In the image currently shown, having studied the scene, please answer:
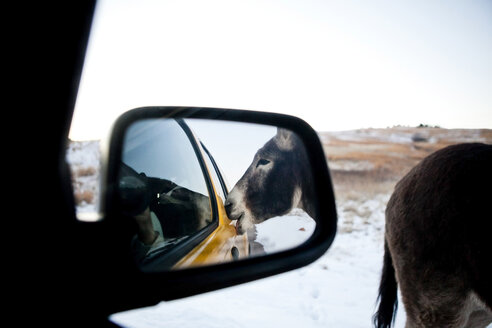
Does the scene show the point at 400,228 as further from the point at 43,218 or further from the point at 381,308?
the point at 43,218

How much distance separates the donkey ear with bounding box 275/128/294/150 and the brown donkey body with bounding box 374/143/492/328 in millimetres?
1289

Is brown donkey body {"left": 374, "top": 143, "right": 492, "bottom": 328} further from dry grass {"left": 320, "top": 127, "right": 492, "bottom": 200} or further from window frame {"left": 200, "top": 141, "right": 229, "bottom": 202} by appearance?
dry grass {"left": 320, "top": 127, "right": 492, "bottom": 200}

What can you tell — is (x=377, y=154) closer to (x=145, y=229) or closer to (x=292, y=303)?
(x=292, y=303)

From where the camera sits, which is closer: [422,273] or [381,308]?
[422,273]

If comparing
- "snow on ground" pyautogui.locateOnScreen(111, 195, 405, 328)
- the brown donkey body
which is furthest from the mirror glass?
the brown donkey body

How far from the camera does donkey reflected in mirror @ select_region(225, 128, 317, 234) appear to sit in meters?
2.92

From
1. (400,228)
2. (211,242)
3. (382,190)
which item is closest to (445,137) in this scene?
(382,190)

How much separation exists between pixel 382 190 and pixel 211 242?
1320 cm

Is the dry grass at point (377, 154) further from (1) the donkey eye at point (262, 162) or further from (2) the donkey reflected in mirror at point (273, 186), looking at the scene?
(1) the donkey eye at point (262, 162)

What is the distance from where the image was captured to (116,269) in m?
0.61

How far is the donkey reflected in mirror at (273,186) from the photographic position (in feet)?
9.57

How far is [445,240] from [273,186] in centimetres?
166

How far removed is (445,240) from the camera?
2.53m

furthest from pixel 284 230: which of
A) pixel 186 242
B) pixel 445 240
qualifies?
pixel 445 240
